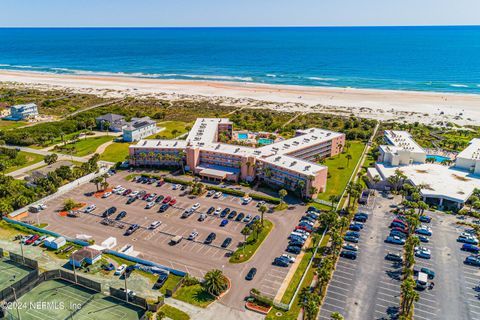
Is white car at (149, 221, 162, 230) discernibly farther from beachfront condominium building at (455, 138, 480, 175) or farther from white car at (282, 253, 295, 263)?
beachfront condominium building at (455, 138, 480, 175)

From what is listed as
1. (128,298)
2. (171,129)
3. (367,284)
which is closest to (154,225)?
(128,298)

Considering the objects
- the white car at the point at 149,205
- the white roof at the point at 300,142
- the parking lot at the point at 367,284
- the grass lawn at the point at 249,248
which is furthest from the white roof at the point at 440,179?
the white car at the point at 149,205

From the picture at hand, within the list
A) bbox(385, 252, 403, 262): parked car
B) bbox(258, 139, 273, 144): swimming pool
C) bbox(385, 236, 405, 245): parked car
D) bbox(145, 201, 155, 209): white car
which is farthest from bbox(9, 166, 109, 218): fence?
bbox(385, 252, 403, 262): parked car

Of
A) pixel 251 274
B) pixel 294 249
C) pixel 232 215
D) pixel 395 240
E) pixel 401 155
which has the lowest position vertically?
pixel 251 274

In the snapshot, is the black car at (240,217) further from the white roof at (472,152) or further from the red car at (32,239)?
the white roof at (472,152)

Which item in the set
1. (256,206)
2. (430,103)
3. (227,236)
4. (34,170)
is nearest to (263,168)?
(256,206)

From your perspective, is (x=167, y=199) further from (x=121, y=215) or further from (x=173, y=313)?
(x=173, y=313)

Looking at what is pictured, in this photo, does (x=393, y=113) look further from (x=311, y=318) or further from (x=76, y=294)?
(x=76, y=294)
